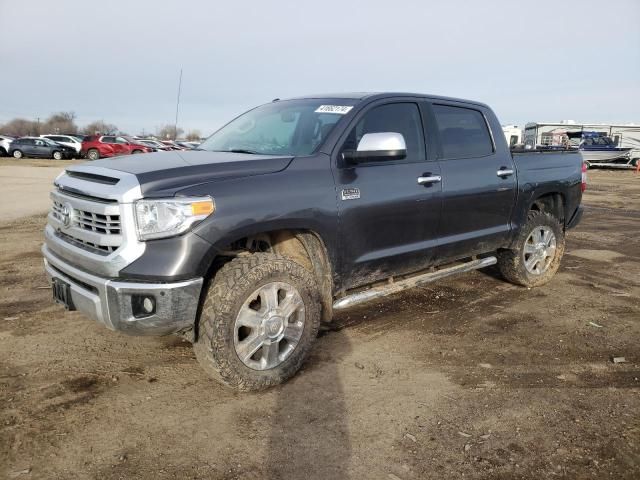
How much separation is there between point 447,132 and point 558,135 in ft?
104

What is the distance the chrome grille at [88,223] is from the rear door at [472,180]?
8.40 ft

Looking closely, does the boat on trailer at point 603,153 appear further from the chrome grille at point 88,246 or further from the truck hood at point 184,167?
the chrome grille at point 88,246

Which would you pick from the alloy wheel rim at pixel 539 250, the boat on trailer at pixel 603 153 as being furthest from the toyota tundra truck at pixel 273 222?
the boat on trailer at pixel 603 153

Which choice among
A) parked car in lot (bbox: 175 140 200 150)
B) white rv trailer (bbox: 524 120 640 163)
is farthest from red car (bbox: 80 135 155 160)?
white rv trailer (bbox: 524 120 640 163)

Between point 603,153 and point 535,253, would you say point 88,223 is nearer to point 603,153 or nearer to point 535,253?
point 535,253

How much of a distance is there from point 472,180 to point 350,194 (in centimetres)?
150

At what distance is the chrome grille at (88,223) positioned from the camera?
9.27 ft

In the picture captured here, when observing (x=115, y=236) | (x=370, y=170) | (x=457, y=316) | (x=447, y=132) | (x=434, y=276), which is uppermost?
(x=447, y=132)

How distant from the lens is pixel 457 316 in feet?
15.4

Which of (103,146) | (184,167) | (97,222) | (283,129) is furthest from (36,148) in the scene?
(184,167)

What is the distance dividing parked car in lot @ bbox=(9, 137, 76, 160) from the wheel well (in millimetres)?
33593

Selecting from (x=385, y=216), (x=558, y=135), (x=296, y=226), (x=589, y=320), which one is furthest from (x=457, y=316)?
(x=558, y=135)

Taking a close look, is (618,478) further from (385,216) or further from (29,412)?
(29,412)

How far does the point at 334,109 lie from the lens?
386cm
